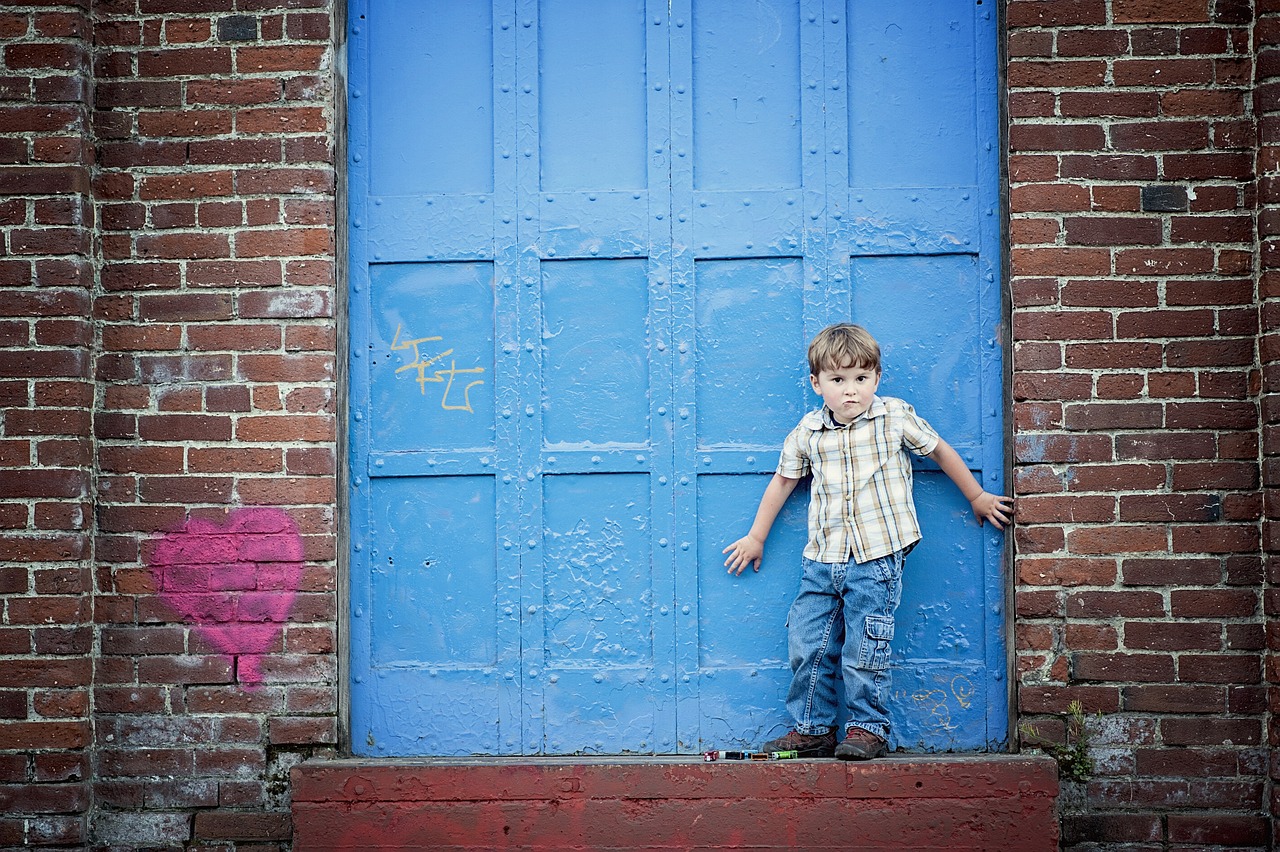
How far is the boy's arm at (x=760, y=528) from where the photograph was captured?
3518 mm

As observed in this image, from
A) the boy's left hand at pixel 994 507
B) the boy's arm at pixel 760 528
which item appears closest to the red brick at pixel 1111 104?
the boy's left hand at pixel 994 507

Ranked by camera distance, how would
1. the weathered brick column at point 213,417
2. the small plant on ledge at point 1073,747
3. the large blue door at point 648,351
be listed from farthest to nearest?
the large blue door at point 648,351 < the weathered brick column at point 213,417 < the small plant on ledge at point 1073,747

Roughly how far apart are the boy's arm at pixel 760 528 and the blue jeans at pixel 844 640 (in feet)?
0.56

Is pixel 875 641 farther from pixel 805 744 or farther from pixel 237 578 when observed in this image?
pixel 237 578

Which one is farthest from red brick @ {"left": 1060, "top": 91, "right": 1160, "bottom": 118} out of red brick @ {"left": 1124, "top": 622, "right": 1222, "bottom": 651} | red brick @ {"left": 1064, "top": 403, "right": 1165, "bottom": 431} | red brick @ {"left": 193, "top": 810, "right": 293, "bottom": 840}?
red brick @ {"left": 193, "top": 810, "right": 293, "bottom": 840}

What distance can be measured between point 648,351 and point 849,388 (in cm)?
72

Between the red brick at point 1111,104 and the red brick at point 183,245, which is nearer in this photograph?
the red brick at point 1111,104

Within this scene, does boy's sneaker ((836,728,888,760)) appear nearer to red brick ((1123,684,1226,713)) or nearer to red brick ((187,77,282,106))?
red brick ((1123,684,1226,713))

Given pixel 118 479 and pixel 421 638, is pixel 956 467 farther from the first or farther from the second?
pixel 118 479

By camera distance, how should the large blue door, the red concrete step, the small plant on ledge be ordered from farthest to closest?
the large blue door, the small plant on ledge, the red concrete step

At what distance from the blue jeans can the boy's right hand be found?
0.17 meters

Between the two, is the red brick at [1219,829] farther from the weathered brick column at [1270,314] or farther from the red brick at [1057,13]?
the red brick at [1057,13]

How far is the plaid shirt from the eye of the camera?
3.40 m

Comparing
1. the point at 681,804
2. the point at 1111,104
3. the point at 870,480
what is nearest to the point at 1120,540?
the point at 870,480
